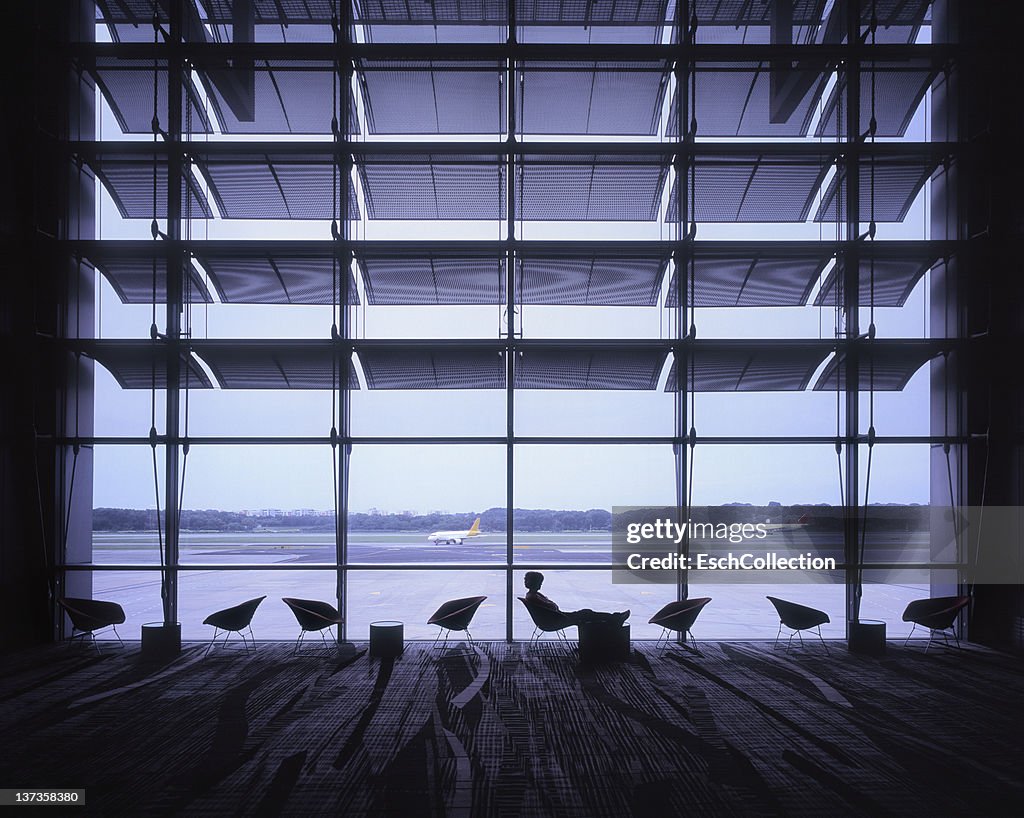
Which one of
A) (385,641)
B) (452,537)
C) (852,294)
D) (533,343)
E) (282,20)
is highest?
(282,20)

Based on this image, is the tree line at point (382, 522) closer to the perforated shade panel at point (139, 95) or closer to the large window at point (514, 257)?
the large window at point (514, 257)

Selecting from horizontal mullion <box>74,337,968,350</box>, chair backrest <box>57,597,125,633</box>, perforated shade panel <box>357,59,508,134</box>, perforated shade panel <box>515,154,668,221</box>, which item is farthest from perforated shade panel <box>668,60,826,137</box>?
chair backrest <box>57,597,125,633</box>

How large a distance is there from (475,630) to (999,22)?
36.5ft

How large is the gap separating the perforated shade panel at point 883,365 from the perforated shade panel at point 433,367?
14.3 ft

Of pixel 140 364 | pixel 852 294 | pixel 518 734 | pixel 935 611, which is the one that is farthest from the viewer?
pixel 852 294

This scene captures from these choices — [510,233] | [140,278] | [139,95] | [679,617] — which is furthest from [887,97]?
[140,278]

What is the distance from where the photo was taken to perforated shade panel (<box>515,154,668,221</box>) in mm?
9000

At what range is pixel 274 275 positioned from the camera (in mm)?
8961

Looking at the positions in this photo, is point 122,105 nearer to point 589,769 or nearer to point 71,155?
point 71,155

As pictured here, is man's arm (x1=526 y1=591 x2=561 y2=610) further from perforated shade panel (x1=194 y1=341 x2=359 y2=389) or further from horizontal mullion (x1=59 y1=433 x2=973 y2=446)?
perforated shade panel (x1=194 y1=341 x2=359 y2=389)

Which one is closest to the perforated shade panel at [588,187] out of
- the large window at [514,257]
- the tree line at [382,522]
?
the large window at [514,257]

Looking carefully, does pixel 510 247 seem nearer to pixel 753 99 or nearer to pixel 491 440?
pixel 491 440

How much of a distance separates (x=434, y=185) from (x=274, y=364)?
10.5 feet

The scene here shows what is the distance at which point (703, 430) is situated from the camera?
340 inches
